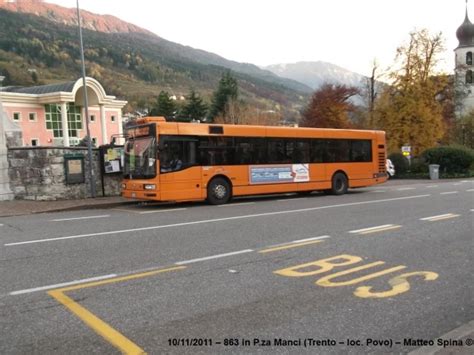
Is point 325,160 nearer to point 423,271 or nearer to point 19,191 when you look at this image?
point 19,191

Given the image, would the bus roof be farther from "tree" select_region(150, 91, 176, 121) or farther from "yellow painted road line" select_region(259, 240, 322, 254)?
"tree" select_region(150, 91, 176, 121)

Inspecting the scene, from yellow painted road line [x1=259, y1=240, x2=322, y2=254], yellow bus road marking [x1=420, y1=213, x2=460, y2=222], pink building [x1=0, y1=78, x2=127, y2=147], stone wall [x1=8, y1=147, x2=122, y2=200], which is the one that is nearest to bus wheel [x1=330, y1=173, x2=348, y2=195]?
yellow bus road marking [x1=420, y1=213, x2=460, y2=222]

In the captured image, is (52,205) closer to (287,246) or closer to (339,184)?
(287,246)

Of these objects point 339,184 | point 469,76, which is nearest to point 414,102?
point 339,184

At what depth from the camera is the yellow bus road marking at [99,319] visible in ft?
12.9

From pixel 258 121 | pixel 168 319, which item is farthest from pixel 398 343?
pixel 258 121

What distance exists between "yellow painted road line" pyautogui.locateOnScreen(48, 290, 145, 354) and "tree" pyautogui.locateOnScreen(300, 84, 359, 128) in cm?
5127

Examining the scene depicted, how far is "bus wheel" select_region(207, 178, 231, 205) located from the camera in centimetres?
1584

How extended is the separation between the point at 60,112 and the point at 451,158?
153 ft

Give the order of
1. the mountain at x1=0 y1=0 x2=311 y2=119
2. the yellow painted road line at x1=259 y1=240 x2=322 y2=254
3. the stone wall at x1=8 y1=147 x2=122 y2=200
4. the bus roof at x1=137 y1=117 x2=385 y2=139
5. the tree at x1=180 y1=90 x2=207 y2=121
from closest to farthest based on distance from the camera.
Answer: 1. the yellow painted road line at x1=259 y1=240 x2=322 y2=254
2. the bus roof at x1=137 y1=117 x2=385 y2=139
3. the stone wall at x1=8 y1=147 x2=122 y2=200
4. the tree at x1=180 y1=90 x2=207 y2=121
5. the mountain at x1=0 y1=0 x2=311 y2=119

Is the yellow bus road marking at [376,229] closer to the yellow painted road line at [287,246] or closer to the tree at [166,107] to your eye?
the yellow painted road line at [287,246]

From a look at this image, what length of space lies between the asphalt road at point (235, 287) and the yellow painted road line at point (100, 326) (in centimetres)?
2

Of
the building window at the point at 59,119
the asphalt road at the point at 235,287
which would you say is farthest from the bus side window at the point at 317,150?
the building window at the point at 59,119

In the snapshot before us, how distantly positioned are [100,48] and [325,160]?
160706 mm
